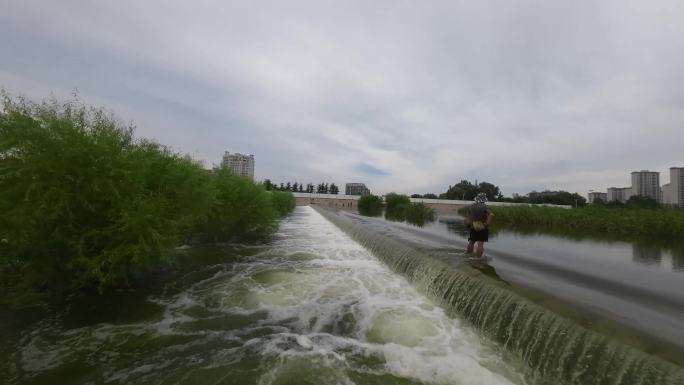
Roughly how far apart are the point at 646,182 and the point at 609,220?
338 feet

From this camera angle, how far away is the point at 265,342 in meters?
5.12

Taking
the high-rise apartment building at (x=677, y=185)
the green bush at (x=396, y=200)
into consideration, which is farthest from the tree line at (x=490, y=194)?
the green bush at (x=396, y=200)

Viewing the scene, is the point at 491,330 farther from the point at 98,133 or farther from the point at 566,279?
the point at 98,133

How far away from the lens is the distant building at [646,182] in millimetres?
91569

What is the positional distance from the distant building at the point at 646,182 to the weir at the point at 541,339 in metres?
119

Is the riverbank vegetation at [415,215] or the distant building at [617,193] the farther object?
the distant building at [617,193]

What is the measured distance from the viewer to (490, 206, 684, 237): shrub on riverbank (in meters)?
18.4

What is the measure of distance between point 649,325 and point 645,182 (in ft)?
407

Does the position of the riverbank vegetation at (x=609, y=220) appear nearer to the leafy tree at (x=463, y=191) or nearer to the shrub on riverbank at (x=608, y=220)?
the shrub on riverbank at (x=608, y=220)

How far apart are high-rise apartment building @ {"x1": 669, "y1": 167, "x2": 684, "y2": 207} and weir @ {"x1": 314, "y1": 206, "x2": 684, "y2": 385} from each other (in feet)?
303

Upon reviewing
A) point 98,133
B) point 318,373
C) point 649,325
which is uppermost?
point 98,133

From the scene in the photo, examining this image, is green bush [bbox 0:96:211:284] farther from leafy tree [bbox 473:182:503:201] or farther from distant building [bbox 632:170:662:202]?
distant building [bbox 632:170:662:202]

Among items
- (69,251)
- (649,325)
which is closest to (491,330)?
(649,325)

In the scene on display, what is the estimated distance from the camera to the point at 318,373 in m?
4.26
